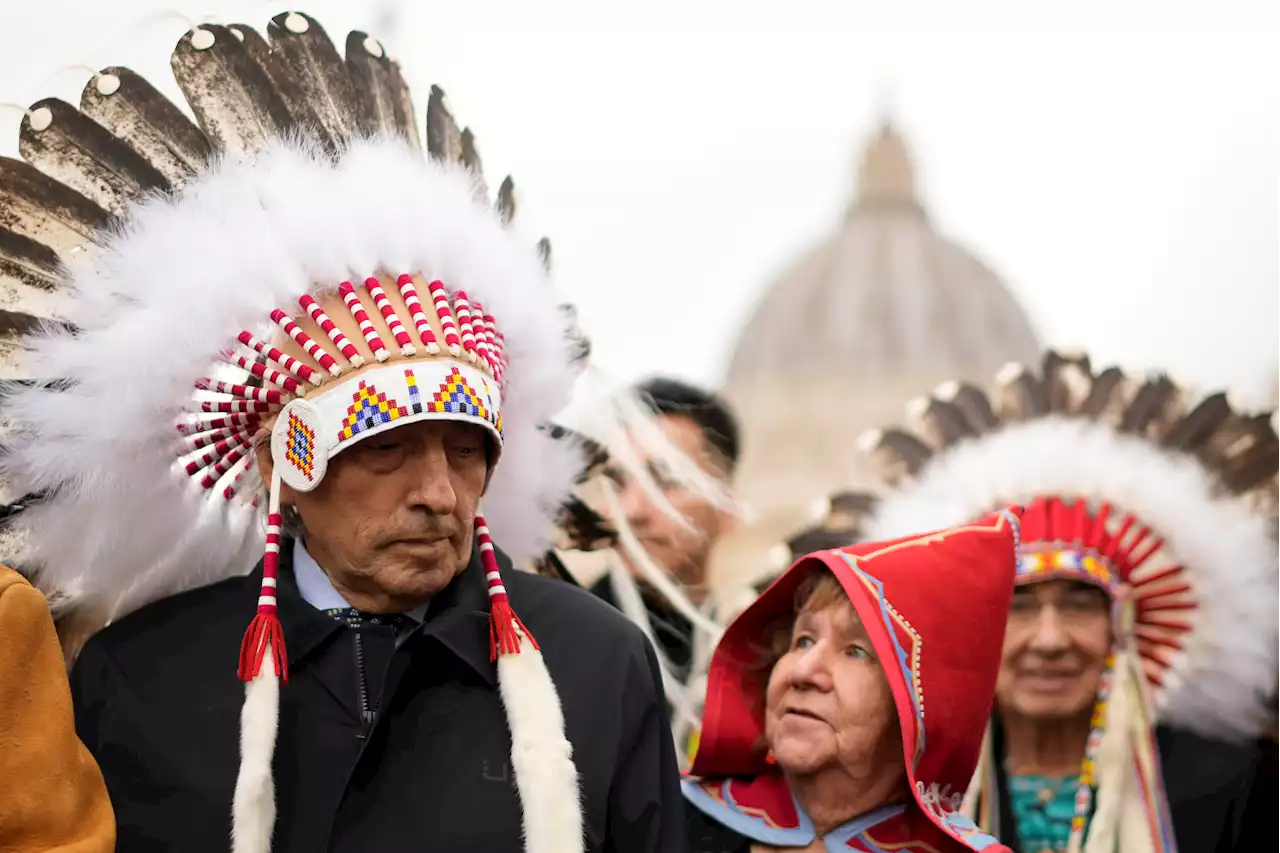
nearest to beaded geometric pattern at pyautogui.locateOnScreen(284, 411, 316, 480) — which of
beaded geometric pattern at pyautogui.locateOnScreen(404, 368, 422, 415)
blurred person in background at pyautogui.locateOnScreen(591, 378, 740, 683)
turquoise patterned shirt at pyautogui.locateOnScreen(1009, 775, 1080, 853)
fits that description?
beaded geometric pattern at pyautogui.locateOnScreen(404, 368, 422, 415)

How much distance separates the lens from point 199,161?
2520 mm

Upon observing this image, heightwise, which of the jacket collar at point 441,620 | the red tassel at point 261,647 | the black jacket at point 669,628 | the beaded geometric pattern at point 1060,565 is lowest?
the red tassel at point 261,647

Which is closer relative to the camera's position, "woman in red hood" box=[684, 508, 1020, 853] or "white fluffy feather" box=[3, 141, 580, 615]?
"white fluffy feather" box=[3, 141, 580, 615]

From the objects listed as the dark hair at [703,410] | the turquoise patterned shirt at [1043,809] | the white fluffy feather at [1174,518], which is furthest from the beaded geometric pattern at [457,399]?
the turquoise patterned shirt at [1043,809]

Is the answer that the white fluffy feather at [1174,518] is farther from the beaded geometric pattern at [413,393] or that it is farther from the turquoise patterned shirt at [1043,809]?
the beaded geometric pattern at [413,393]

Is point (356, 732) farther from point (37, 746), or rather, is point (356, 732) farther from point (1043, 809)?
point (1043, 809)

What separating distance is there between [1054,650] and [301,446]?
2.00 meters

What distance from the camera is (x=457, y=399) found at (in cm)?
232

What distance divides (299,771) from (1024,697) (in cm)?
192

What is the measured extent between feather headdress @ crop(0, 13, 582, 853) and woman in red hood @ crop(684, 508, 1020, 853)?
614mm

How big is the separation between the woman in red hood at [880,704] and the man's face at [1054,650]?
30.8 inches

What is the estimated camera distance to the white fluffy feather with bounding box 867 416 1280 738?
3850 millimetres

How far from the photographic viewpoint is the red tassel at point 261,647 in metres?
2.28

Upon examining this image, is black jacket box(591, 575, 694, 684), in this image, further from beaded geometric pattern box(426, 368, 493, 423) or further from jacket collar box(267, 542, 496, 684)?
beaded geometric pattern box(426, 368, 493, 423)
